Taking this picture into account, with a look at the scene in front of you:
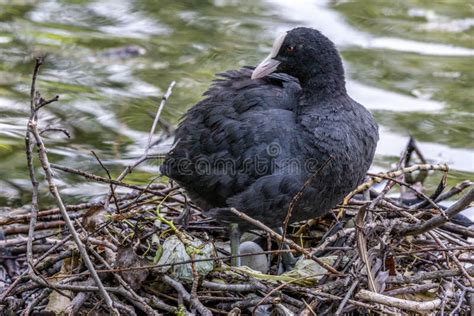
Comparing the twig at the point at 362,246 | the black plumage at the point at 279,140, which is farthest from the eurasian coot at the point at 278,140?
the twig at the point at 362,246

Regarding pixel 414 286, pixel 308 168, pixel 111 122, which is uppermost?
pixel 308 168

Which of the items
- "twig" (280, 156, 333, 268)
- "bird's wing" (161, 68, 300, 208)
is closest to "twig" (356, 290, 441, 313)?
"twig" (280, 156, 333, 268)

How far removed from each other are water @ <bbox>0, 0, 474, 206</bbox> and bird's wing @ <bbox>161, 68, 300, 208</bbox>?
1.96 metres

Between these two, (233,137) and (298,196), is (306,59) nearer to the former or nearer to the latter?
(233,137)

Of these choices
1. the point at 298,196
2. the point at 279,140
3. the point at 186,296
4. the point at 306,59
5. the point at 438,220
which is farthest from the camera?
the point at 306,59

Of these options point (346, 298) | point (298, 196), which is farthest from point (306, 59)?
point (346, 298)

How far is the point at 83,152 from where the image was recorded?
8.20 metres

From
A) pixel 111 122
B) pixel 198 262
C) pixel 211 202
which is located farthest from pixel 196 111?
pixel 111 122

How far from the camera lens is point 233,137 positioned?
17.4 ft

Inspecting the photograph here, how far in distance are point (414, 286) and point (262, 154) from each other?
1131 millimetres

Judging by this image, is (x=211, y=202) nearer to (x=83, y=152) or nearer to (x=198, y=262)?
(x=198, y=262)

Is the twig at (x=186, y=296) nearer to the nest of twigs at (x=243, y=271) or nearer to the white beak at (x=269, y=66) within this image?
the nest of twigs at (x=243, y=271)

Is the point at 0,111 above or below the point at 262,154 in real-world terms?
below

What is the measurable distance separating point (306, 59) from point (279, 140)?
61 centimetres
